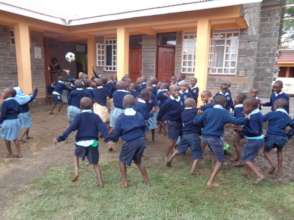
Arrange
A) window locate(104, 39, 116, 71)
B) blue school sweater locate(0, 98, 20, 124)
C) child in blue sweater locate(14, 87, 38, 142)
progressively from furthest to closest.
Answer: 1. window locate(104, 39, 116, 71)
2. child in blue sweater locate(14, 87, 38, 142)
3. blue school sweater locate(0, 98, 20, 124)

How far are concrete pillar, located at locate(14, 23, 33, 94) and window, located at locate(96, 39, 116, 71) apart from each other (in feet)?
11.1

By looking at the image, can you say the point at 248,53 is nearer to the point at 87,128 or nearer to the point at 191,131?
the point at 191,131

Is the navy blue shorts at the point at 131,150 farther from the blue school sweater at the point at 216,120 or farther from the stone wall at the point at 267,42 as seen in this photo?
the stone wall at the point at 267,42

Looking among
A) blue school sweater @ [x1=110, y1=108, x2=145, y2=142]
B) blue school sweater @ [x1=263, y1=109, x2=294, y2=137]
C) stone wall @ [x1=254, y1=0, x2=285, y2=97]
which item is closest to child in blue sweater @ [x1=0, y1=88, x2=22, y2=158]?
blue school sweater @ [x1=110, y1=108, x2=145, y2=142]

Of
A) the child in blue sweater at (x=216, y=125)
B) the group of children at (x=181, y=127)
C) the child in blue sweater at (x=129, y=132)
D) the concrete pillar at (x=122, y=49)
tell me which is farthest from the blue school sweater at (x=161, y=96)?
the concrete pillar at (x=122, y=49)

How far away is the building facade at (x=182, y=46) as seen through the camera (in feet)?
21.7

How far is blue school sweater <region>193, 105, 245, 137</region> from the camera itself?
3.32 meters

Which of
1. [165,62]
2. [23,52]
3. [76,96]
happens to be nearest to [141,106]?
[76,96]

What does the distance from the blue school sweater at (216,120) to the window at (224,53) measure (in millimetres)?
5335

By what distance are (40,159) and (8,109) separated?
0.99 metres

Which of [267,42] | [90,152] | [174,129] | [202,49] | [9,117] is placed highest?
[267,42]

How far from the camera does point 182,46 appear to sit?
8.86m

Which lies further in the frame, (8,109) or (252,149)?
(8,109)

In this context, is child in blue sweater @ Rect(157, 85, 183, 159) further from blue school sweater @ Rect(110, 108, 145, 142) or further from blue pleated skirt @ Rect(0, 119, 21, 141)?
blue pleated skirt @ Rect(0, 119, 21, 141)
